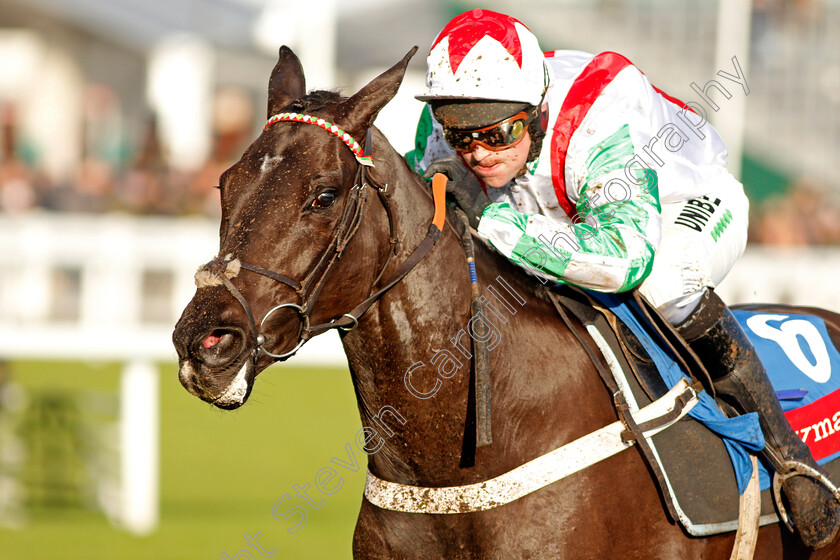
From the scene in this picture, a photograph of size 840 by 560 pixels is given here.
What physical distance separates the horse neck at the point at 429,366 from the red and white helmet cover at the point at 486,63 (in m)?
0.29

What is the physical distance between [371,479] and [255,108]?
2072 cm

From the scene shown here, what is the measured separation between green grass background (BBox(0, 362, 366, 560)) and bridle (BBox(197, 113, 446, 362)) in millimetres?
1699

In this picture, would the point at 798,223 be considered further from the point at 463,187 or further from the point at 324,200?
the point at 324,200

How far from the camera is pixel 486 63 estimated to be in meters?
2.86

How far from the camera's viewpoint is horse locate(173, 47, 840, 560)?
2.51 m

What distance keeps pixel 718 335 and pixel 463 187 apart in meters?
0.93

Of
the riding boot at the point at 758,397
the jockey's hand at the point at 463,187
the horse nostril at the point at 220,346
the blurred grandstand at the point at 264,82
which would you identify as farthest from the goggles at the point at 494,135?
the blurred grandstand at the point at 264,82

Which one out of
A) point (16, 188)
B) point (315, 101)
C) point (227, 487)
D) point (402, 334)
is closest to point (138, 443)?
point (227, 487)

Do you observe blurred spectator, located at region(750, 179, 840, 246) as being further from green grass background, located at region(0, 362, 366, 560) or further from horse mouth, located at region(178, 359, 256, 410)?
horse mouth, located at region(178, 359, 256, 410)

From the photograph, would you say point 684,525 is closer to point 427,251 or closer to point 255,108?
point 427,251

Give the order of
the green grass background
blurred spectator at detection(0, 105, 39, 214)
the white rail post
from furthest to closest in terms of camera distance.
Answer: blurred spectator at detection(0, 105, 39, 214) < the white rail post < the green grass background

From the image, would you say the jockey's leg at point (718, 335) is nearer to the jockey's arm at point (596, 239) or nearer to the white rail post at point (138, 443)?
the jockey's arm at point (596, 239)

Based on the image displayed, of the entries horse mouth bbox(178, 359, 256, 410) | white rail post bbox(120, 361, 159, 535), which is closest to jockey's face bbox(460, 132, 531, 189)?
horse mouth bbox(178, 359, 256, 410)

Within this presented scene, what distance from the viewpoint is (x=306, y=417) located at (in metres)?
10.8
